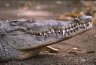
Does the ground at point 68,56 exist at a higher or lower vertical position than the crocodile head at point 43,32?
lower

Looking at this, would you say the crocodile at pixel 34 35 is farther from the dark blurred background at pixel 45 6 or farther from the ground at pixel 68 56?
the dark blurred background at pixel 45 6

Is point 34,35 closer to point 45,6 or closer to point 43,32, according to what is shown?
point 43,32

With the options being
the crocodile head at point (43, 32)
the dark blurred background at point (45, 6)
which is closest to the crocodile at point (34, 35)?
the crocodile head at point (43, 32)

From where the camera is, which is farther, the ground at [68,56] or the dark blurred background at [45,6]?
the dark blurred background at [45,6]

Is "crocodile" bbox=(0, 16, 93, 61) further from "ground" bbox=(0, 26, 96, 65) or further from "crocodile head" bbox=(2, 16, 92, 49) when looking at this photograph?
"ground" bbox=(0, 26, 96, 65)

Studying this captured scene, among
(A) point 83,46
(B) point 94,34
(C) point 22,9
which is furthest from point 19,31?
(C) point 22,9

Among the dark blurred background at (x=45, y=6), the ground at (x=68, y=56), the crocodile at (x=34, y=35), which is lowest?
the dark blurred background at (x=45, y=6)

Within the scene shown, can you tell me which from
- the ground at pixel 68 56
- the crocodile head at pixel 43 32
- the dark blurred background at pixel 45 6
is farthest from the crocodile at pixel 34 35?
the dark blurred background at pixel 45 6

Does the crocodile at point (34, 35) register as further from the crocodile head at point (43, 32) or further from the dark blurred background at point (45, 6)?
the dark blurred background at point (45, 6)
